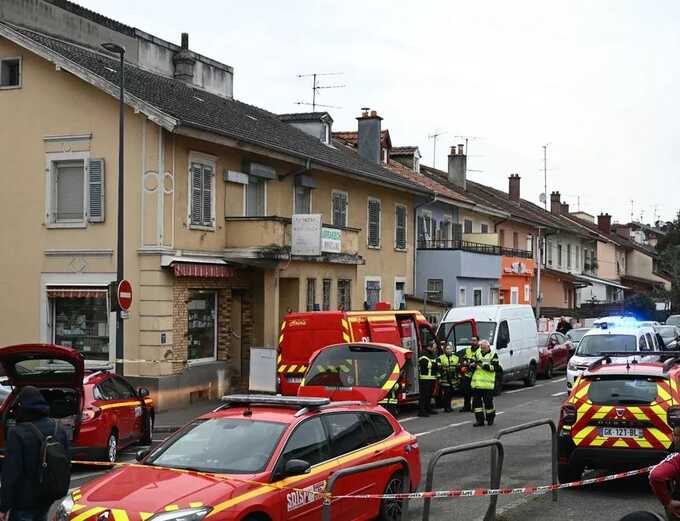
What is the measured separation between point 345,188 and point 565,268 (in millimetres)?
32152

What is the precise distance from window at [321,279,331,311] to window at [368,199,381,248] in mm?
4791

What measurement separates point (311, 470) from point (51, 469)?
2183 mm

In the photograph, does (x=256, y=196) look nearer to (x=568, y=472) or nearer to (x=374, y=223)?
(x=374, y=223)

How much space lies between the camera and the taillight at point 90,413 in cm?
1409

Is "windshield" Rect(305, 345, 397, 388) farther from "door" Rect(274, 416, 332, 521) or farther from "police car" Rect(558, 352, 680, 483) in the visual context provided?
"door" Rect(274, 416, 332, 521)

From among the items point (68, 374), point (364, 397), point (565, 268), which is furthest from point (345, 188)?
point (565, 268)

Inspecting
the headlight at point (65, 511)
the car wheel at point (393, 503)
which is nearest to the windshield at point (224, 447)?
the headlight at point (65, 511)

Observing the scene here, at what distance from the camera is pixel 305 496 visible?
8219 mm

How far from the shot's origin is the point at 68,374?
44.9ft

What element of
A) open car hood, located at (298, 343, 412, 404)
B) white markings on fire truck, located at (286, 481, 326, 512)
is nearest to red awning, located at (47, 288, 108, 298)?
open car hood, located at (298, 343, 412, 404)

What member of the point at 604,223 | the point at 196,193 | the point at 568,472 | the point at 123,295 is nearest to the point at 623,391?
the point at 568,472

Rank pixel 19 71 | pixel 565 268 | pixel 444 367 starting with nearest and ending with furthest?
1. pixel 444 367
2. pixel 19 71
3. pixel 565 268

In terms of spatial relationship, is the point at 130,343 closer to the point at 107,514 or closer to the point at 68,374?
the point at 68,374

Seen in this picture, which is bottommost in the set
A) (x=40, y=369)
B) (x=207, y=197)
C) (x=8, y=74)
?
(x=40, y=369)
